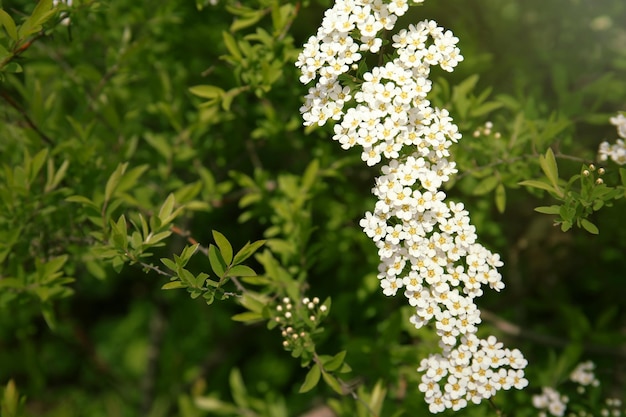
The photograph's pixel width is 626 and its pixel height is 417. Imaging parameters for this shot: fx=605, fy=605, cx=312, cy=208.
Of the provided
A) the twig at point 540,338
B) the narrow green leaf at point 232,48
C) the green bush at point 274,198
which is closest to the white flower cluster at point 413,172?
the green bush at point 274,198

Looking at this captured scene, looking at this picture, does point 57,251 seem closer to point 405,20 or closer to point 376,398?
point 376,398

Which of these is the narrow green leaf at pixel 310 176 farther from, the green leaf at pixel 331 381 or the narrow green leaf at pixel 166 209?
the green leaf at pixel 331 381

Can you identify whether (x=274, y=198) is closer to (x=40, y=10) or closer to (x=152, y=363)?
(x=40, y=10)

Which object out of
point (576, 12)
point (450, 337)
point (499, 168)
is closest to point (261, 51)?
point (499, 168)

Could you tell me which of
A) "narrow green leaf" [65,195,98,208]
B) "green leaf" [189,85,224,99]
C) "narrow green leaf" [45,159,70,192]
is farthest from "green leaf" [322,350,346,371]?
"narrow green leaf" [45,159,70,192]

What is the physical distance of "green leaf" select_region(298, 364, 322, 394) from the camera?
1.67 meters

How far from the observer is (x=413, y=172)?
151 cm

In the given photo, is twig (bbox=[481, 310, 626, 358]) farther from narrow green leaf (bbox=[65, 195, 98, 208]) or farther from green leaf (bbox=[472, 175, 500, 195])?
narrow green leaf (bbox=[65, 195, 98, 208])

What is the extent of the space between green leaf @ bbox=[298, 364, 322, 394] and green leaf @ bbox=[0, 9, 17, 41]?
1238mm

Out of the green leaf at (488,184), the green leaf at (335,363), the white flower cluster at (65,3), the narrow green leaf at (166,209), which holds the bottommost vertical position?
the green leaf at (335,363)

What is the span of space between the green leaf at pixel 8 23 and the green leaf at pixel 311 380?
4.06ft

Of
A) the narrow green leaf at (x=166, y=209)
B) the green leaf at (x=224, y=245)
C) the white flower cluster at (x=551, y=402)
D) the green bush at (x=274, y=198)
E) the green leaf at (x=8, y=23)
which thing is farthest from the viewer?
the white flower cluster at (x=551, y=402)

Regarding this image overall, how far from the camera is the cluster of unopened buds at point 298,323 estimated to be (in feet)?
5.53

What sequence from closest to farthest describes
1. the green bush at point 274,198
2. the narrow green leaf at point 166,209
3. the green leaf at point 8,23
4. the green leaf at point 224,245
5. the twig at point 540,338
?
the green leaf at point 224,245 < the green leaf at point 8,23 < the narrow green leaf at point 166,209 < the green bush at point 274,198 < the twig at point 540,338
